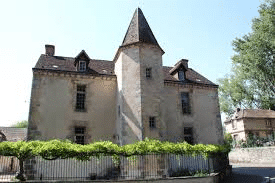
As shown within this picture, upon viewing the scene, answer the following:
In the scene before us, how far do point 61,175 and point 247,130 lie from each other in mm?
31656

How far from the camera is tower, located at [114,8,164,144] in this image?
44.1 ft

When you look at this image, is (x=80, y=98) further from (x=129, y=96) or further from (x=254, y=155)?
(x=254, y=155)

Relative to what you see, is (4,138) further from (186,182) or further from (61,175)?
(186,182)

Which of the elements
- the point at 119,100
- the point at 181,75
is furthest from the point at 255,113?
the point at 119,100

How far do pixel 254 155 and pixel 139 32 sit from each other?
1774cm

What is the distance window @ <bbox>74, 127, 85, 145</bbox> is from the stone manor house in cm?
7

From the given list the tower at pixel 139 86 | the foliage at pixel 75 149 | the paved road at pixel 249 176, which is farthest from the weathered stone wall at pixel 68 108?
the paved road at pixel 249 176

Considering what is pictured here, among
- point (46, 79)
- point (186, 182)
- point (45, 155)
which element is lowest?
point (186, 182)

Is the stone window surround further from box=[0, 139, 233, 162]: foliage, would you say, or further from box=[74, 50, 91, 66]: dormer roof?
box=[74, 50, 91, 66]: dormer roof

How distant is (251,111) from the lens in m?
34.2

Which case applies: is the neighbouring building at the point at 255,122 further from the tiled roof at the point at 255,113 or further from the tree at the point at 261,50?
the tree at the point at 261,50

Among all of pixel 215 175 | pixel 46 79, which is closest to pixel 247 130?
pixel 215 175

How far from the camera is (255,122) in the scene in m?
33.7

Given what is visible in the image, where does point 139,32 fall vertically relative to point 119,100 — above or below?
above
